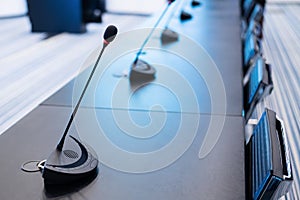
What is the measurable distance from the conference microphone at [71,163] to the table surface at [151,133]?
0.03 meters

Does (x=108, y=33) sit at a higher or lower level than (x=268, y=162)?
higher

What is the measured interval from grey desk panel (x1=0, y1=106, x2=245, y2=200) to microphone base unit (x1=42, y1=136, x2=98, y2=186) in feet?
0.10

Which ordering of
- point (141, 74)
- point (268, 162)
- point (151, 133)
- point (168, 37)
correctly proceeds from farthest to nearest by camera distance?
1. point (168, 37)
2. point (141, 74)
3. point (151, 133)
4. point (268, 162)

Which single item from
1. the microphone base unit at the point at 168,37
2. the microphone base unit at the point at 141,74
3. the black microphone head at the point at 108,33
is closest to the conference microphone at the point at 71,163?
the black microphone head at the point at 108,33

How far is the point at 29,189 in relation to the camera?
920 mm

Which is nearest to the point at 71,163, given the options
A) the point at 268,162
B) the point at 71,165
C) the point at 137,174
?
the point at 71,165

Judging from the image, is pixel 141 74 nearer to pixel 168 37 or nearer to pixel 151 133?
pixel 151 133

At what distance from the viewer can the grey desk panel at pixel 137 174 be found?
92 cm

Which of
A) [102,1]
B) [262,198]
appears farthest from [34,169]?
[102,1]

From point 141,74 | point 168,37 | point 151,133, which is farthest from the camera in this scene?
point 168,37

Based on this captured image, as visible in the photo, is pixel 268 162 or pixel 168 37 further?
pixel 168 37

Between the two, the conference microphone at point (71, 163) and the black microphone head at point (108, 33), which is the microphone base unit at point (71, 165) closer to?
the conference microphone at point (71, 163)

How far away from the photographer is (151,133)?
125cm

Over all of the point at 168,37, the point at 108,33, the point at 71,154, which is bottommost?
the point at 168,37
